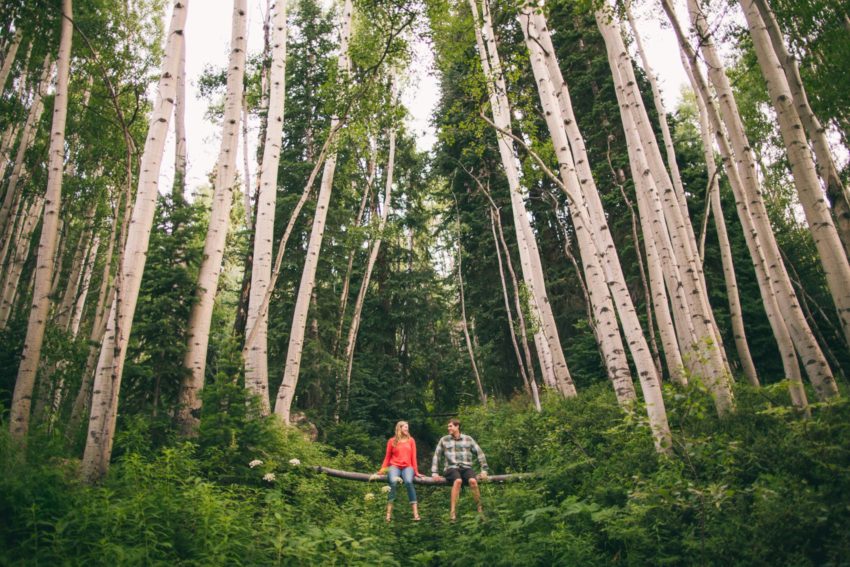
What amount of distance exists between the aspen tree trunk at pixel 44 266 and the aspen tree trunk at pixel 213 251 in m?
2.09

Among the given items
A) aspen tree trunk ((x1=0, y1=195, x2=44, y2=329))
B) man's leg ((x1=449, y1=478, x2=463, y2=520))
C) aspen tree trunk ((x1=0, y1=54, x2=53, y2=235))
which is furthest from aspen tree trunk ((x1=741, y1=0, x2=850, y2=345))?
aspen tree trunk ((x1=0, y1=195, x2=44, y2=329))

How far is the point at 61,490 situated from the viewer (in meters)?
4.20

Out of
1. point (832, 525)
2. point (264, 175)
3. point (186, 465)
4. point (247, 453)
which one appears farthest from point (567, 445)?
point (264, 175)

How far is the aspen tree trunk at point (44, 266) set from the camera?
640 cm

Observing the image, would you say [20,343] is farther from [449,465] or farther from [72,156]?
[449,465]

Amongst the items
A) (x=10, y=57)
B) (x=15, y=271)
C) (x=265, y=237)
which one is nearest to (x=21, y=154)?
(x=10, y=57)

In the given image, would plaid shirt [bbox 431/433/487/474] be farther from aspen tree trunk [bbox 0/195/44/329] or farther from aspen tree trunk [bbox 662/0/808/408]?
aspen tree trunk [bbox 0/195/44/329]

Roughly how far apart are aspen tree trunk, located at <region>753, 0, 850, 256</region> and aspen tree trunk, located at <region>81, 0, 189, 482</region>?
690 cm

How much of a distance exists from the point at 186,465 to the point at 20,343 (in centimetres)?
714

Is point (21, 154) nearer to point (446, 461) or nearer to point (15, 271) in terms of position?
point (15, 271)

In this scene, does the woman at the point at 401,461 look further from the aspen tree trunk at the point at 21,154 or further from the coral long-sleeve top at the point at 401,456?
the aspen tree trunk at the point at 21,154

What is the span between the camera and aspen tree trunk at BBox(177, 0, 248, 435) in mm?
6594

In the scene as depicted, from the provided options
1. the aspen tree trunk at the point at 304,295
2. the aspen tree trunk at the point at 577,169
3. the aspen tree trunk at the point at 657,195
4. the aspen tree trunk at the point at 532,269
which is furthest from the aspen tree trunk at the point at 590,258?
the aspen tree trunk at the point at 304,295

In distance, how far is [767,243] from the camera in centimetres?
547
